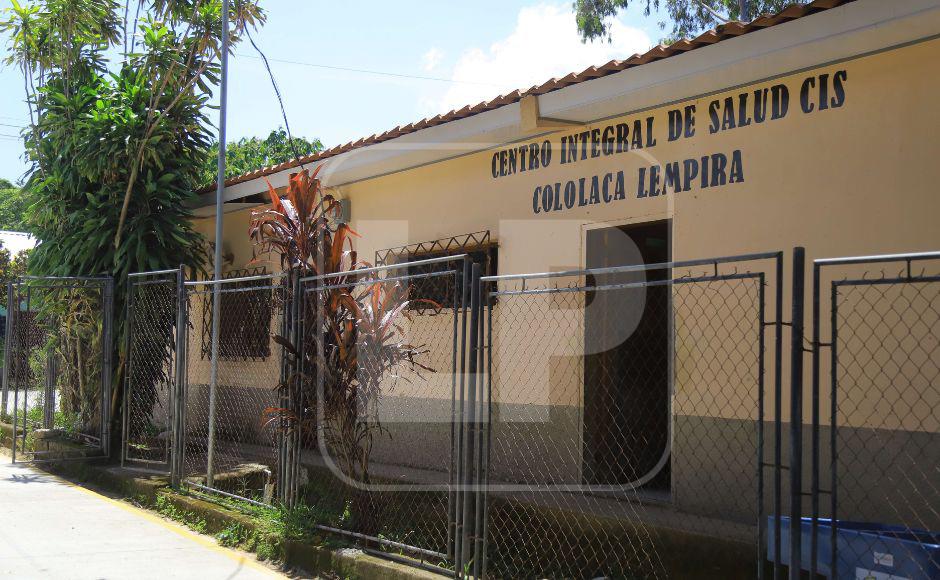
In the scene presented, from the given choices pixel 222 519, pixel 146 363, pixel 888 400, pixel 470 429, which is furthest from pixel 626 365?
pixel 146 363

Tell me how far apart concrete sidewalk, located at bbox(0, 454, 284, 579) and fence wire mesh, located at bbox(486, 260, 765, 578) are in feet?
6.84

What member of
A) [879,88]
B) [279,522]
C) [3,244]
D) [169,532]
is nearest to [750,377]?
[879,88]

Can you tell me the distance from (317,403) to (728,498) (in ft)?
9.98

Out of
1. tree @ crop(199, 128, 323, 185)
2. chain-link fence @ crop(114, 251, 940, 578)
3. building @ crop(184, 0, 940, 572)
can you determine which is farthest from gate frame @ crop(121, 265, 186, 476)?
tree @ crop(199, 128, 323, 185)

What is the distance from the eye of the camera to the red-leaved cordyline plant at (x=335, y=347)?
644 centimetres

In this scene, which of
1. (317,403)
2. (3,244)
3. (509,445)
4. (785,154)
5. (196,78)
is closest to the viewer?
(785,154)

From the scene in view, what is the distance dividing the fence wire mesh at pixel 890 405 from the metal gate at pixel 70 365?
800 centimetres

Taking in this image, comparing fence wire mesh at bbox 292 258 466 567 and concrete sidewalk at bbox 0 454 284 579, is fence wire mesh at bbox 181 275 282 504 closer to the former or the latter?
concrete sidewalk at bbox 0 454 284 579

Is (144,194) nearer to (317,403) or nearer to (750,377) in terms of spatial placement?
(317,403)

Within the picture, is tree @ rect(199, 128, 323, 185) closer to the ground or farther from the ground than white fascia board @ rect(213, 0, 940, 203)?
farther from the ground

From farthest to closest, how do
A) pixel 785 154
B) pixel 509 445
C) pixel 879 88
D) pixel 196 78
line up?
pixel 196 78 < pixel 509 445 < pixel 785 154 < pixel 879 88

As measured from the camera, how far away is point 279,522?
6582 millimetres

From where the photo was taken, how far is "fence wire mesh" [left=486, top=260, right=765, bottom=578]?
5.82 metres

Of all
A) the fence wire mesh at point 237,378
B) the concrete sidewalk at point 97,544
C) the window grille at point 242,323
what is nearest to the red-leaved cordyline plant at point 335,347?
the concrete sidewalk at point 97,544
